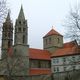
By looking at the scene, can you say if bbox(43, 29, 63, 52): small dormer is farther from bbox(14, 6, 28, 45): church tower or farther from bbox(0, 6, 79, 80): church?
bbox(14, 6, 28, 45): church tower

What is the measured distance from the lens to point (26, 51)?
7906cm

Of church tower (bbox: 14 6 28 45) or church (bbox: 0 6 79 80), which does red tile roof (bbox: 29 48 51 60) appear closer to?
church (bbox: 0 6 79 80)

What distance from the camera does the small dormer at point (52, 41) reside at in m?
91.7

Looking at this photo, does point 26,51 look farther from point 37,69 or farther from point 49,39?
point 49,39

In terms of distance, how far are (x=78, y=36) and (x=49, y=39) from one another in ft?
181

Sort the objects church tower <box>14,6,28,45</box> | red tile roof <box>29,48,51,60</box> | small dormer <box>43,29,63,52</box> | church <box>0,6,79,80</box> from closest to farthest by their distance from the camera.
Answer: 1. church <box>0,6,79,80</box>
2. church tower <box>14,6,28,45</box>
3. red tile roof <box>29,48,51,60</box>
4. small dormer <box>43,29,63,52</box>

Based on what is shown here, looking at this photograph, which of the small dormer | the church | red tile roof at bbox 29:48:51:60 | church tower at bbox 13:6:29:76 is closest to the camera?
the church

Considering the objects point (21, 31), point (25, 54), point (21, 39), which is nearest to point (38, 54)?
point (25, 54)

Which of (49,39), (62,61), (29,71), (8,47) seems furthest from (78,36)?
(49,39)

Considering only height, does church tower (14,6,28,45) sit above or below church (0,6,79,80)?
above

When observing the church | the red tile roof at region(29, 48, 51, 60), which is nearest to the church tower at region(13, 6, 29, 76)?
the church

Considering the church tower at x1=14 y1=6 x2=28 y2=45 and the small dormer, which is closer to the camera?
the church tower at x1=14 y1=6 x2=28 y2=45

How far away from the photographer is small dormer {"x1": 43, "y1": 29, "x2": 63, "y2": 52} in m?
91.7

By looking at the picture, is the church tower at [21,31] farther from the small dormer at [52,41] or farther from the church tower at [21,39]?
the small dormer at [52,41]
